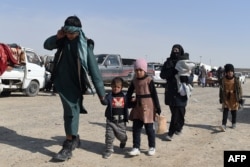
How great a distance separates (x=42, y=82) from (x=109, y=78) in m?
3.83

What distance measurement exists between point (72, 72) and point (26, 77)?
10.8m

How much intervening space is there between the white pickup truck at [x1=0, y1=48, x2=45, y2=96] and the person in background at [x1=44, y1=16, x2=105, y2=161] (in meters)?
9.92

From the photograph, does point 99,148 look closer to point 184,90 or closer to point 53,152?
point 53,152

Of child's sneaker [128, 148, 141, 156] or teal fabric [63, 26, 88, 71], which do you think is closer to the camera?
teal fabric [63, 26, 88, 71]

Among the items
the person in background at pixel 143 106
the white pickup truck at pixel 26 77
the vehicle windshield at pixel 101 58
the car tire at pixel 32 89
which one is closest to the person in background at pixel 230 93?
the person in background at pixel 143 106

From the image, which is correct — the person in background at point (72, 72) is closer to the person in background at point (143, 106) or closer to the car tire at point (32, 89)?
the person in background at point (143, 106)

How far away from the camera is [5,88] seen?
15.8 m

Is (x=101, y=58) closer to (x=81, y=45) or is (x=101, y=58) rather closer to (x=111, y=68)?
(x=111, y=68)

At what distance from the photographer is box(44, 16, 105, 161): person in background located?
592 cm

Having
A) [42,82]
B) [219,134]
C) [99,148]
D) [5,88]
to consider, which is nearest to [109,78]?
[42,82]

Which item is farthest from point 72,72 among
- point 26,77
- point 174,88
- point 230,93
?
point 26,77

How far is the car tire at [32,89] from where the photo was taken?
664 inches

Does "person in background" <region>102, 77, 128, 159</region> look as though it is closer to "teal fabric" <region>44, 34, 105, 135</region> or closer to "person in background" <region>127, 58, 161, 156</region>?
"person in background" <region>127, 58, 161, 156</region>

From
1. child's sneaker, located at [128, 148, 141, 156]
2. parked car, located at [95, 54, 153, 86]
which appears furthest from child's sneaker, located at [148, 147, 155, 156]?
parked car, located at [95, 54, 153, 86]
